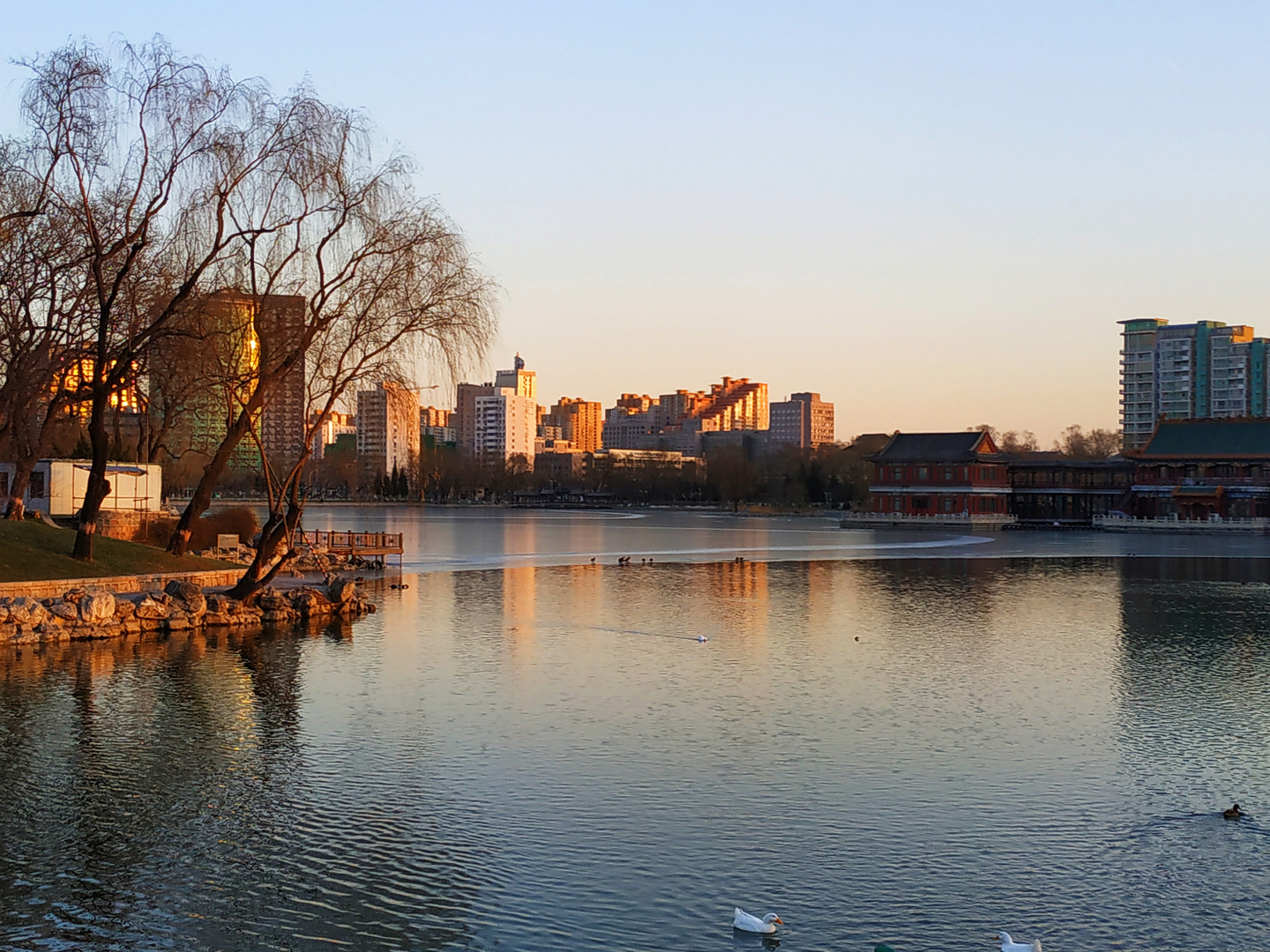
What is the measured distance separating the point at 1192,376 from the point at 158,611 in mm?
184249

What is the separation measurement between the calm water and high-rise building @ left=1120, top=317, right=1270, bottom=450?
168012 millimetres

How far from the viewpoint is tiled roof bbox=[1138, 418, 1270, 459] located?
10125 cm

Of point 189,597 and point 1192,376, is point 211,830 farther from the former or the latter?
point 1192,376

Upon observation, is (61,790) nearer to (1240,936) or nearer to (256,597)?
(1240,936)

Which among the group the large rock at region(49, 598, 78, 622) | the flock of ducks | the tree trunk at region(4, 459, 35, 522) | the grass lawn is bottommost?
the flock of ducks

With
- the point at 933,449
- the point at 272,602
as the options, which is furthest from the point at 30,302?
the point at 933,449

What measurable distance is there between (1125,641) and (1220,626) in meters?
4.78

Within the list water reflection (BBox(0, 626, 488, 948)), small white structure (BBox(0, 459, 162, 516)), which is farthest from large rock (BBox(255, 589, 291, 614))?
small white structure (BBox(0, 459, 162, 516))

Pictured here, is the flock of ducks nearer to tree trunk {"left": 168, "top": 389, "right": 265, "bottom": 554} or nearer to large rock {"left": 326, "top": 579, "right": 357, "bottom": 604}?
large rock {"left": 326, "top": 579, "right": 357, "bottom": 604}

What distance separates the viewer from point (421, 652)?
26.7 metres

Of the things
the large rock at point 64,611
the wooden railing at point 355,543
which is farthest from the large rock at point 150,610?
the wooden railing at point 355,543

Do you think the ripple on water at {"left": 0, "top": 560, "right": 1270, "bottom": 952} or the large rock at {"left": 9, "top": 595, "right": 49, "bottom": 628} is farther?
the large rock at {"left": 9, "top": 595, "right": 49, "bottom": 628}

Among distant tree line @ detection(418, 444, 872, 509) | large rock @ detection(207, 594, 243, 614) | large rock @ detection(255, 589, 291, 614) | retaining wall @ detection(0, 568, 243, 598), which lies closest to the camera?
retaining wall @ detection(0, 568, 243, 598)

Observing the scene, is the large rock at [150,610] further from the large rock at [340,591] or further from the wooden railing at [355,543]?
the wooden railing at [355,543]
